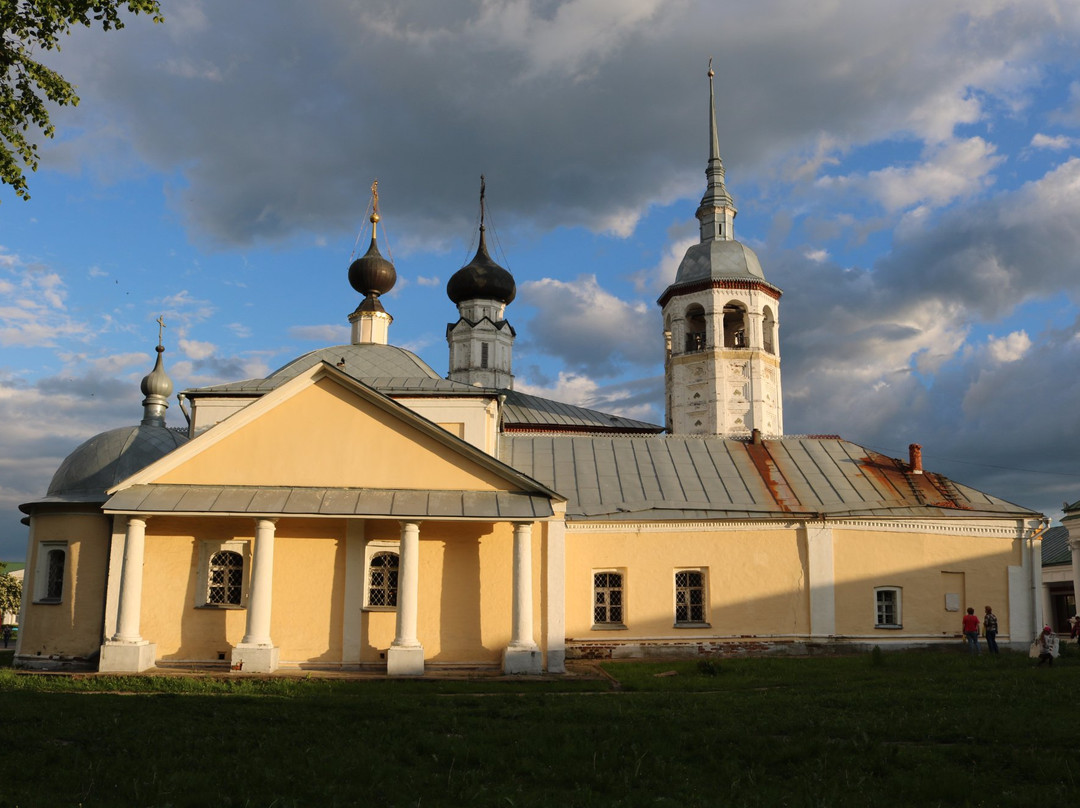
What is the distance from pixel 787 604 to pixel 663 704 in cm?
1017

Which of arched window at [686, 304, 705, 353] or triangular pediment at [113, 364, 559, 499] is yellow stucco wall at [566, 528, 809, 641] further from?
arched window at [686, 304, 705, 353]

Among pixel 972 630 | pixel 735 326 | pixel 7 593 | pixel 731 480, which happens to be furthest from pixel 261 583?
pixel 7 593

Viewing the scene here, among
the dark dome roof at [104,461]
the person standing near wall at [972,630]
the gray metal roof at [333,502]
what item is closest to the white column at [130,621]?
the gray metal roof at [333,502]

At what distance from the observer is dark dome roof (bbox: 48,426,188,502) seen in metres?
19.8

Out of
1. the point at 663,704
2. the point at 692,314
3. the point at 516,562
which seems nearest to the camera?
the point at 663,704

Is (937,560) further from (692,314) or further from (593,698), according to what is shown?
(692,314)

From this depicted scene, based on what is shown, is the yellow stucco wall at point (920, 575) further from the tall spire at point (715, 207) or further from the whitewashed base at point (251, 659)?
the tall spire at point (715, 207)

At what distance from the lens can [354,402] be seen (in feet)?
59.6

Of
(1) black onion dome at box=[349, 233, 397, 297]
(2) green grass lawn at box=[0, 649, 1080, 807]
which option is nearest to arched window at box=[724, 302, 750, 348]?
(1) black onion dome at box=[349, 233, 397, 297]

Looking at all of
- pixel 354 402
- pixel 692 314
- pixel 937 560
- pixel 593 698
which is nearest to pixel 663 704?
pixel 593 698

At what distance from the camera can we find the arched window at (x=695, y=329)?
46.2m

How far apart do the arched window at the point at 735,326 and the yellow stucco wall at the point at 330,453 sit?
29.5 meters

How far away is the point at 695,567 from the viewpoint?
70.0ft

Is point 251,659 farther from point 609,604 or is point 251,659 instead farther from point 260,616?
point 609,604
